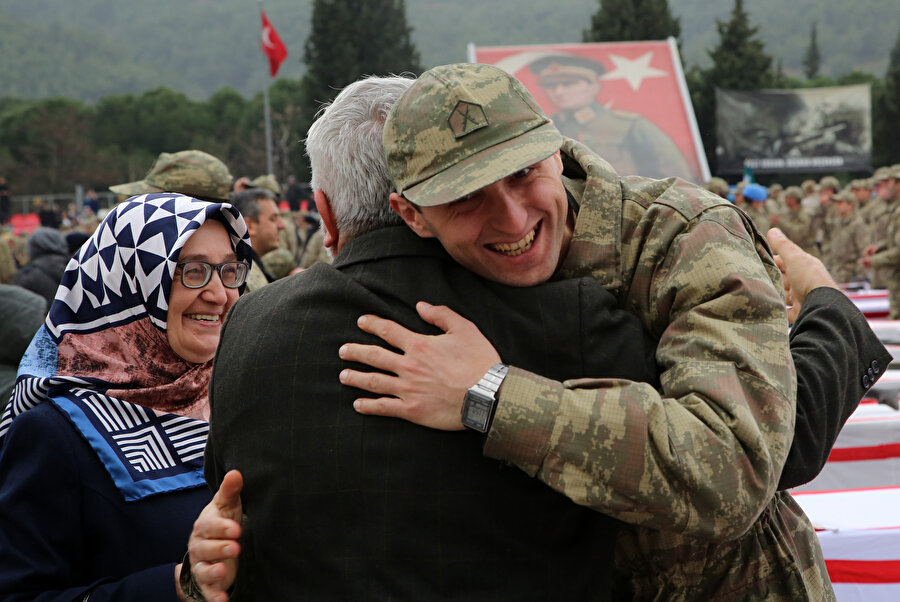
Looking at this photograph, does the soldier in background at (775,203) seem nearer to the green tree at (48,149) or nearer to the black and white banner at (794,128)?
the black and white banner at (794,128)

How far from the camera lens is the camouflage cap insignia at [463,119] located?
5.17ft

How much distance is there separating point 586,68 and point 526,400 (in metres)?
19.2

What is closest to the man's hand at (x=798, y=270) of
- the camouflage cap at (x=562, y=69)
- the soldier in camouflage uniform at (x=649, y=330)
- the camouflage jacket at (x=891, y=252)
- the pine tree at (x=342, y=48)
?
the soldier in camouflage uniform at (x=649, y=330)

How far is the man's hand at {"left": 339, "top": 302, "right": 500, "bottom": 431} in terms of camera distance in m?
1.56

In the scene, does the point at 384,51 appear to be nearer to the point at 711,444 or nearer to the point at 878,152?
the point at 878,152

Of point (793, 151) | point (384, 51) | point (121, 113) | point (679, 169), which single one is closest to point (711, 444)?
point (679, 169)

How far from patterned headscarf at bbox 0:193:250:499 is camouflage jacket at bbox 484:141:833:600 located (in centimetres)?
120

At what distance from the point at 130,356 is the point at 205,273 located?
0.33 meters

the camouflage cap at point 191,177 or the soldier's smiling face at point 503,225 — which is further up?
the soldier's smiling face at point 503,225

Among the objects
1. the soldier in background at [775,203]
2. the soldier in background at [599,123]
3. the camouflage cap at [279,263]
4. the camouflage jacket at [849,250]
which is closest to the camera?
the camouflage cap at [279,263]

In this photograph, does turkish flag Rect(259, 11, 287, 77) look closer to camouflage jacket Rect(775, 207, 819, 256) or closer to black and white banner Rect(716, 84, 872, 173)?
black and white banner Rect(716, 84, 872, 173)

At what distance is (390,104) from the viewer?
1807mm

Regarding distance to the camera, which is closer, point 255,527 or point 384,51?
point 255,527

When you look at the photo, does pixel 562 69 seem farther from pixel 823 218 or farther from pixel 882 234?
pixel 882 234
